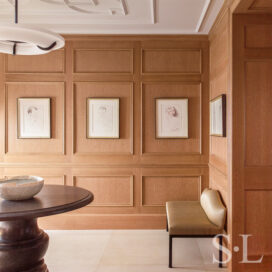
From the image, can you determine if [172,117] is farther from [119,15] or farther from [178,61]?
[119,15]

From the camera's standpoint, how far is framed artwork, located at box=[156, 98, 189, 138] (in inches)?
156

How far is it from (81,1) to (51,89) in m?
1.40

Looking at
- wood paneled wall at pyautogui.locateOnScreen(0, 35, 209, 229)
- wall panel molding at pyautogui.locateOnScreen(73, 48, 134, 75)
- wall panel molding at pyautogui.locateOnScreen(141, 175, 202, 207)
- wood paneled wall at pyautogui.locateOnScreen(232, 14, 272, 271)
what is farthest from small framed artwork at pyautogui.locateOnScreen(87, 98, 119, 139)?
wood paneled wall at pyautogui.locateOnScreen(232, 14, 272, 271)

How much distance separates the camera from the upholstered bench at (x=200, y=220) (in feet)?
9.51

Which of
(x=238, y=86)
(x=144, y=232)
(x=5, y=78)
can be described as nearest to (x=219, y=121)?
(x=238, y=86)

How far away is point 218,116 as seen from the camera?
3299mm

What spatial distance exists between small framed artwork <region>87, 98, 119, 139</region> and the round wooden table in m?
1.67

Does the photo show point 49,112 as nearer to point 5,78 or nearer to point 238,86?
point 5,78

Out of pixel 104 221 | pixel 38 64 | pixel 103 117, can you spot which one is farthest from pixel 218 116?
pixel 38 64

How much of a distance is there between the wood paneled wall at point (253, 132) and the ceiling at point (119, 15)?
59cm

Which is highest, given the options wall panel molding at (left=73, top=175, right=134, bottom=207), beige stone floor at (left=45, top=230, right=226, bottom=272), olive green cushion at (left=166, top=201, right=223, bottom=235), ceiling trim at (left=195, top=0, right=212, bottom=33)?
ceiling trim at (left=195, top=0, right=212, bottom=33)

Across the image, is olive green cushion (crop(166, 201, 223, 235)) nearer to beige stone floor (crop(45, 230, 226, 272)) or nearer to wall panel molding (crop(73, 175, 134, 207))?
beige stone floor (crop(45, 230, 226, 272))

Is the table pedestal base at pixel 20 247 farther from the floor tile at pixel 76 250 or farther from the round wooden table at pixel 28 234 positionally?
the floor tile at pixel 76 250

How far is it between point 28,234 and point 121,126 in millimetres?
2087
